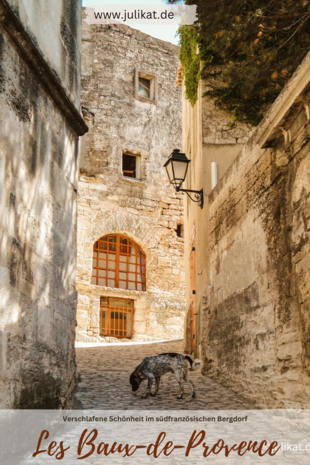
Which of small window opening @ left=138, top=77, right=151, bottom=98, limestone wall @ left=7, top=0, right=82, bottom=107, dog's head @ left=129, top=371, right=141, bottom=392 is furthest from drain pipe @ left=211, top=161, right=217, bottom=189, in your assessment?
small window opening @ left=138, top=77, right=151, bottom=98

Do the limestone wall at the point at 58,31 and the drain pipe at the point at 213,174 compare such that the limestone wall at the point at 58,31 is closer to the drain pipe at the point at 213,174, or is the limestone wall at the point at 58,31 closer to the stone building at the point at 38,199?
the stone building at the point at 38,199

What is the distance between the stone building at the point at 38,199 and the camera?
3959 millimetres

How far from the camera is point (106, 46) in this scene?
17969 millimetres

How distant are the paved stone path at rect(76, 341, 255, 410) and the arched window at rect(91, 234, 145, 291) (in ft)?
20.5

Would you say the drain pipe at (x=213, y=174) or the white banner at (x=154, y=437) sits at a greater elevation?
the drain pipe at (x=213, y=174)

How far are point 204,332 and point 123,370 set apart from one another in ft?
4.75

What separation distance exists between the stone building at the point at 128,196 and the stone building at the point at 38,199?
9.35 m

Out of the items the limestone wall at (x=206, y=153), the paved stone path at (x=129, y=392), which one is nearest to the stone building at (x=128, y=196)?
the paved stone path at (x=129, y=392)

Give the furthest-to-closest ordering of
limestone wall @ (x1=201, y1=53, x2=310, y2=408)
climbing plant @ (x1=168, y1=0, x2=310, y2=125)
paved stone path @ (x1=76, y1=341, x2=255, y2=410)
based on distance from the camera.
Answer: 1. climbing plant @ (x1=168, y1=0, x2=310, y2=125)
2. paved stone path @ (x1=76, y1=341, x2=255, y2=410)
3. limestone wall @ (x1=201, y1=53, x2=310, y2=408)

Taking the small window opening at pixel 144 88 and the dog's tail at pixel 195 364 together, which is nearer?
the dog's tail at pixel 195 364

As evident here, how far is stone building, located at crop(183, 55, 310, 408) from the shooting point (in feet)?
14.7

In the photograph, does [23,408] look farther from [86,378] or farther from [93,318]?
[93,318]

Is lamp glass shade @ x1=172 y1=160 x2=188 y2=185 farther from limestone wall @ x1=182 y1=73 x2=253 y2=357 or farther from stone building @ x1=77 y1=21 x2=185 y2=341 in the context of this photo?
stone building @ x1=77 y1=21 x2=185 y2=341

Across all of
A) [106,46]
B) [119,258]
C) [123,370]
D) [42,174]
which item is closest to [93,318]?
[119,258]
